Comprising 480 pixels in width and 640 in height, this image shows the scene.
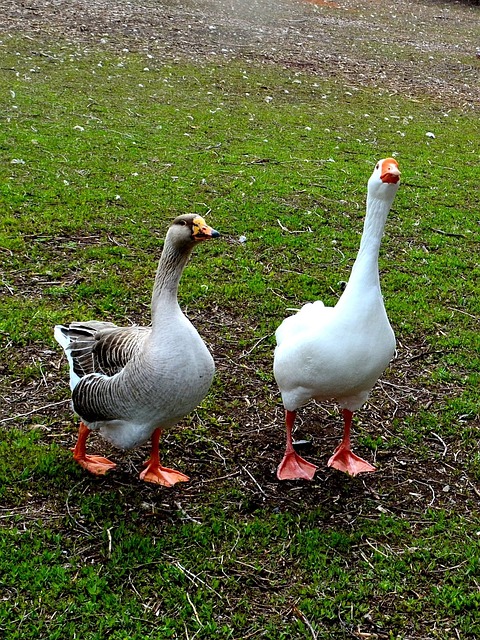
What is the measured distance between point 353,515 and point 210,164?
5676 millimetres

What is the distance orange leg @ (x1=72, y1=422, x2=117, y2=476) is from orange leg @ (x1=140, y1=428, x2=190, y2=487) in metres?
0.22

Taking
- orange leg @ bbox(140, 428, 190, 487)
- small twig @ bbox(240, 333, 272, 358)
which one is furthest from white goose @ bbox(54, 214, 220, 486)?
small twig @ bbox(240, 333, 272, 358)

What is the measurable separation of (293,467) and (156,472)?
29.8 inches

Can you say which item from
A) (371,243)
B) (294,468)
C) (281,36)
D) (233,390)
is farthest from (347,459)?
(281,36)

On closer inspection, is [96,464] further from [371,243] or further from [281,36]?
[281,36]

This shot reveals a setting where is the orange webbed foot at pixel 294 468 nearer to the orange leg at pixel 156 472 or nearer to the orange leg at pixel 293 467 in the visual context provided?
the orange leg at pixel 293 467

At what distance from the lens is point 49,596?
2.85 metres

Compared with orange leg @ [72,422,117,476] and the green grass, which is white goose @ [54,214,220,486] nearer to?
orange leg @ [72,422,117,476]

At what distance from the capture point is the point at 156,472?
3562mm

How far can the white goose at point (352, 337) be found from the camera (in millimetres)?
3318

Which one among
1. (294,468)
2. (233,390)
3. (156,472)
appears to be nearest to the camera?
(156,472)

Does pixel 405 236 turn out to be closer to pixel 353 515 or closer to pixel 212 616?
pixel 353 515

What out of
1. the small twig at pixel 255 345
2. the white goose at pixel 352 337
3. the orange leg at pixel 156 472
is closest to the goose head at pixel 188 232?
the white goose at pixel 352 337

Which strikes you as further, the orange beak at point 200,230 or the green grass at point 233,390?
the orange beak at point 200,230
